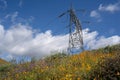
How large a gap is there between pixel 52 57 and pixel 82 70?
8.07 metres

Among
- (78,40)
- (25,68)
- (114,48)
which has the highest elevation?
(78,40)

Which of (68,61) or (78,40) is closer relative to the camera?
(68,61)

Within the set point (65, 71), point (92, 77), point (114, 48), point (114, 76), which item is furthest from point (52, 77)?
point (114, 48)

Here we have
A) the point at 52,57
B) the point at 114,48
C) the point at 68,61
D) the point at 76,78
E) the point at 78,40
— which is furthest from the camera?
the point at 78,40

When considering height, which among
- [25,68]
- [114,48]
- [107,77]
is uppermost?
[114,48]

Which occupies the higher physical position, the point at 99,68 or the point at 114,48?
the point at 114,48

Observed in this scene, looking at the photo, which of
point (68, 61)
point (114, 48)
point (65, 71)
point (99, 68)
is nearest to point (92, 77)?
point (99, 68)

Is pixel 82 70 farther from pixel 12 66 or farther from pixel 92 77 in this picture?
pixel 12 66

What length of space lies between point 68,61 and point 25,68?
2248mm

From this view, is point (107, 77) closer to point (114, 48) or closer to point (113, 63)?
point (113, 63)

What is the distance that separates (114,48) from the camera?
1956cm

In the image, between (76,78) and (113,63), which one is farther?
(76,78)

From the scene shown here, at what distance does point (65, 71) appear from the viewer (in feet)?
45.0

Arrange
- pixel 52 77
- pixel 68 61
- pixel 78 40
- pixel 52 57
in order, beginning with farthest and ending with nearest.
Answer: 1. pixel 78 40
2. pixel 52 57
3. pixel 68 61
4. pixel 52 77
